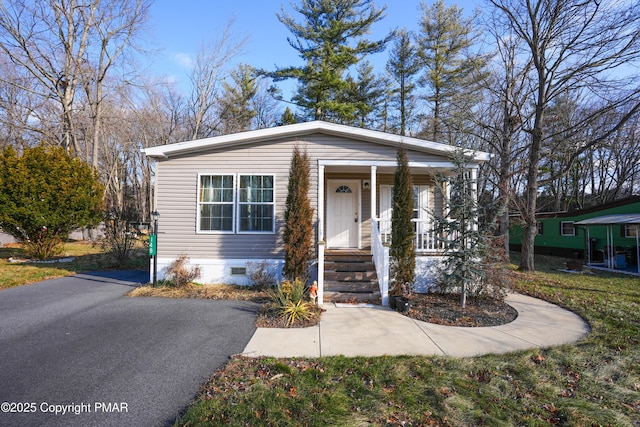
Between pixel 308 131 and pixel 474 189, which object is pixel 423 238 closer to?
pixel 474 189

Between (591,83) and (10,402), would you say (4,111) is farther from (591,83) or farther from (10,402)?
(591,83)

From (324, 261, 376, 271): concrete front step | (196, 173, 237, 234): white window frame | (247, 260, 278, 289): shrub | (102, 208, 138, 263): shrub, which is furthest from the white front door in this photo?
(102, 208, 138, 263): shrub

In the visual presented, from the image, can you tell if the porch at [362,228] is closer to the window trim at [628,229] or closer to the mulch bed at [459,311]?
the mulch bed at [459,311]

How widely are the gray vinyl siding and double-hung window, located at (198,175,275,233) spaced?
15 cm

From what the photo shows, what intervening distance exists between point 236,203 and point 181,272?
219 centimetres

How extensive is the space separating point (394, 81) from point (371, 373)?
1980 centimetres

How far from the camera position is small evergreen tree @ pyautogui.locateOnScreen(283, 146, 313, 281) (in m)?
6.95

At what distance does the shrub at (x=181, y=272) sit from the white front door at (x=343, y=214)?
3.86 meters

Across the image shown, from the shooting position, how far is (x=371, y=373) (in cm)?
347

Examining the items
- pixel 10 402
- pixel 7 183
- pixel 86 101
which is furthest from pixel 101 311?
pixel 86 101

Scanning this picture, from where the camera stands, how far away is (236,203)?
8.22 m

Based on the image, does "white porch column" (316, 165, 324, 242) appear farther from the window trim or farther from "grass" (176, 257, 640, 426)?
the window trim

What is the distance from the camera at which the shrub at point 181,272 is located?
766 centimetres

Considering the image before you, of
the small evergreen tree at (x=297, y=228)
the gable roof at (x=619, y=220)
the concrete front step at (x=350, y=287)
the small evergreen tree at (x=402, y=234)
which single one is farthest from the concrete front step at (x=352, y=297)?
the gable roof at (x=619, y=220)
